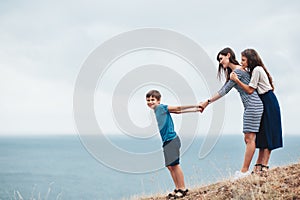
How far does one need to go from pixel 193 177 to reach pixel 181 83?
93.1 inches

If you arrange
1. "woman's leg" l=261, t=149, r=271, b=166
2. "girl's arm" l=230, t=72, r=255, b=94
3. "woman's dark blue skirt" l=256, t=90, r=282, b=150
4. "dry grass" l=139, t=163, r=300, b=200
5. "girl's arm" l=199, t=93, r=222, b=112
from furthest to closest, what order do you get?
"girl's arm" l=199, t=93, r=222, b=112, "woman's leg" l=261, t=149, r=271, b=166, "woman's dark blue skirt" l=256, t=90, r=282, b=150, "girl's arm" l=230, t=72, r=255, b=94, "dry grass" l=139, t=163, r=300, b=200

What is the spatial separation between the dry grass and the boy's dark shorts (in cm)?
66

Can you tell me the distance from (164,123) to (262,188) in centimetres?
174

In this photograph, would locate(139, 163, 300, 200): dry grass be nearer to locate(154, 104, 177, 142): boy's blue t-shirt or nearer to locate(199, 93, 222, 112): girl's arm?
locate(154, 104, 177, 142): boy's blue t-shirt

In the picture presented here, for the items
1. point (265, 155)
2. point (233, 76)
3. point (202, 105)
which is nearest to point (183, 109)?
point (202, 105)

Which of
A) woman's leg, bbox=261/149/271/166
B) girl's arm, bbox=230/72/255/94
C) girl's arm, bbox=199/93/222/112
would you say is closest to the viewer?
girl's arm, bbox=230/72/255/94

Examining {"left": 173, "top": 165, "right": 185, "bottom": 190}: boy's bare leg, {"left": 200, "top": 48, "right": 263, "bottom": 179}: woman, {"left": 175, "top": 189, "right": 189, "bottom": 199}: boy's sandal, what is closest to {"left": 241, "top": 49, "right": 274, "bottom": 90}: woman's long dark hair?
{"left": 200, "top": 48, "right": 263, "bottom": 179}: woman

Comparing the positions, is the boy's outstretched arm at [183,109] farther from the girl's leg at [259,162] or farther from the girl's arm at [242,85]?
the girl's leg at [259,162]

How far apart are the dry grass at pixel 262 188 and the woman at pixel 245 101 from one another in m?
0.39

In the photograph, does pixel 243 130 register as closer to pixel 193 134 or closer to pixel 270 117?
pixel 270 117

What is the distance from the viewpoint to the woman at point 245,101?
6035 mm

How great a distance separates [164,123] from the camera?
6102mm

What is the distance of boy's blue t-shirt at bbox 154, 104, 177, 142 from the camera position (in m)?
6.04

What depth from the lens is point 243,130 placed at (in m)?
6.16
